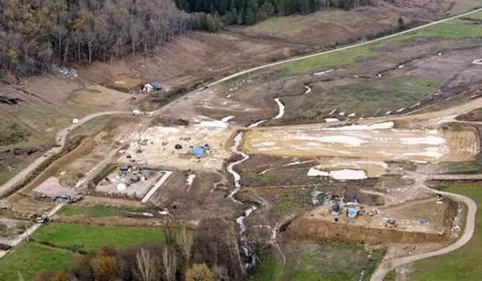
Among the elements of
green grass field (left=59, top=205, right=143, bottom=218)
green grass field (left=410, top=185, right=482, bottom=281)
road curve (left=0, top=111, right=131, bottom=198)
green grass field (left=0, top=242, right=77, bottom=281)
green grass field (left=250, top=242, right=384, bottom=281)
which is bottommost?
green grass field (left=59, top=205, right=143, bottom=218)

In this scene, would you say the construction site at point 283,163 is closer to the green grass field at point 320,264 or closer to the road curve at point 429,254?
the road curve at point 429,254

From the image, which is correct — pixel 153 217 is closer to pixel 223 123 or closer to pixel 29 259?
pixel 29 259

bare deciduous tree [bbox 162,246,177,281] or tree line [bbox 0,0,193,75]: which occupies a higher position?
tree line [bbox 0,0,193,75]

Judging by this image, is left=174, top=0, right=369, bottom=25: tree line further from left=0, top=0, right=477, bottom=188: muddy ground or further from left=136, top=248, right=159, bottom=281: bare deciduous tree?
left=136, top=248, right=159, bottom=281: bare deciduous tree

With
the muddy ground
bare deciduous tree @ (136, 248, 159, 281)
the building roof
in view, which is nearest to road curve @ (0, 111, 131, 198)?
the muddy ground

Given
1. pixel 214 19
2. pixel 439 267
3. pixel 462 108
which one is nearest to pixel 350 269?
pixel 439 267

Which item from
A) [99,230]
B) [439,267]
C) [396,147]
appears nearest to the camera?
[439,267]

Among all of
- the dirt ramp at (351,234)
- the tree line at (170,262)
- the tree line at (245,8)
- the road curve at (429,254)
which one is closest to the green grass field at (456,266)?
the road curve at (429,254)
